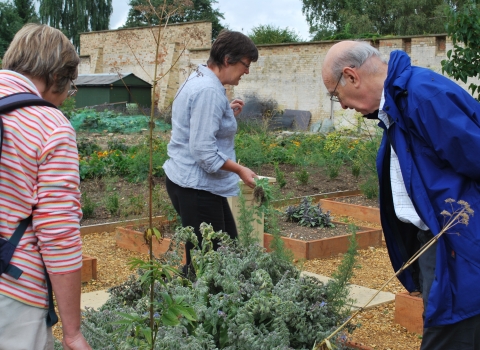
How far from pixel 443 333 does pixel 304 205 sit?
5.13 metres

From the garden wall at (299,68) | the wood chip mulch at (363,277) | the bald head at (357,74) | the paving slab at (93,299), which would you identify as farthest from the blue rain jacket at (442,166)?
the garden wall at (299,68)

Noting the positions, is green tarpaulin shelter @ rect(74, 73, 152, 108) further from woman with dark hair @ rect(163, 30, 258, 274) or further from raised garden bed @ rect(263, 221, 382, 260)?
woman with dark hair @ rect(163, 30, 258, 274)

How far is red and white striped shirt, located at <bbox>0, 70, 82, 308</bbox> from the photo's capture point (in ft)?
5.84

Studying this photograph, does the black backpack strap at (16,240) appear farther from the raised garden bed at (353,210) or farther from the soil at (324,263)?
the raised garden bed at (353,210)

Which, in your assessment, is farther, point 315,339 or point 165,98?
point 165,98

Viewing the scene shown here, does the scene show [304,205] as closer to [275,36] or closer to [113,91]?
[113,91]

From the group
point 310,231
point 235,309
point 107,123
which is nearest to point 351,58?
point 235,309

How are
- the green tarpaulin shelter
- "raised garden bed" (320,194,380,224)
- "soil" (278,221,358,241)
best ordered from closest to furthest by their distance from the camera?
"soil" (278,221,358,241) < "raised garden bed" (320,194,380,224) < the green tarpaulin shelter

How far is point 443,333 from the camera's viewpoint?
6.96 feet

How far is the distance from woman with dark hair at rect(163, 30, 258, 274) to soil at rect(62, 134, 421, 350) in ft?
2.97

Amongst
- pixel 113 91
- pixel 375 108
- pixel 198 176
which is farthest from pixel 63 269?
pixel 113 91

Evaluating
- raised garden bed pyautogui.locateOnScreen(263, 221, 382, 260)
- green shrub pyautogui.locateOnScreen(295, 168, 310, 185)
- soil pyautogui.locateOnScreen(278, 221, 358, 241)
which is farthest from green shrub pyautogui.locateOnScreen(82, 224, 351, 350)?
green shrub pyautogui.locateOnScreen(295, 168, 310, 185)

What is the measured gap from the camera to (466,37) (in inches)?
288

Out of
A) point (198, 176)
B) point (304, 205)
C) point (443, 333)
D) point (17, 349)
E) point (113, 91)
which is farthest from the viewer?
point (113, 91)
